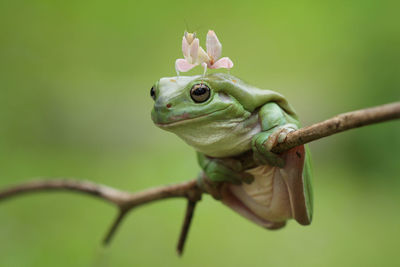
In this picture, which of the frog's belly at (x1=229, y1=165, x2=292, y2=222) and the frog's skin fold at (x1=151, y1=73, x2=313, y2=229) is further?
the frog's belly at (x1=229, y1=165, x2=292, y2=222)

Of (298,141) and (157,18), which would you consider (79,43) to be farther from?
(298,141)

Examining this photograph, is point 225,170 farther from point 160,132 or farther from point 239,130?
point 160,132

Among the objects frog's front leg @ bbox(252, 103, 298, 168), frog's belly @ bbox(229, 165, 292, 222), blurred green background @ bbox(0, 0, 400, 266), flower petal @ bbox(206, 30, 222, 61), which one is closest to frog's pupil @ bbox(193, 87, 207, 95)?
flower petal @ bbox(206, 30, 222, 61)

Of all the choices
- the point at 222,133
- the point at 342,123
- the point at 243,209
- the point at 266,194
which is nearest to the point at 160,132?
the point at 243,209

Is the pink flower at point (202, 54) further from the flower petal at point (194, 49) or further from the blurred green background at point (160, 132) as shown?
the blurred green background at point (160, 132)

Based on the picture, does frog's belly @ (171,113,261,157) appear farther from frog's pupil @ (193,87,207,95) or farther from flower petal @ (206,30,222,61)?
flower petal @ (206,30,222,61)

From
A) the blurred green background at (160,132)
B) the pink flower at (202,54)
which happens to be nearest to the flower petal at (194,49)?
the pink flower at (202,54)
